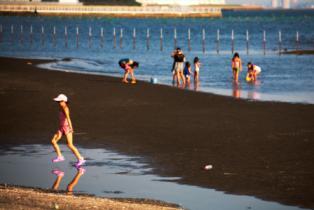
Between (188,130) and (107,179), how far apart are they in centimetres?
735

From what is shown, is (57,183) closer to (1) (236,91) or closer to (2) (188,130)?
(2) (188,130)

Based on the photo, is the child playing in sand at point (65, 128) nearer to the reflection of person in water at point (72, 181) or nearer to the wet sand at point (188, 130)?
the reflection of person in water at point (72, 181)

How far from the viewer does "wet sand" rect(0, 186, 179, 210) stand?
15.5 meters

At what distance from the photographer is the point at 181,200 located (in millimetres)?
18000

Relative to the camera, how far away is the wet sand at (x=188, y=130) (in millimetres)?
20297

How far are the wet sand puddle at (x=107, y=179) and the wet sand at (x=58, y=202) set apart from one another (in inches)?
36.8

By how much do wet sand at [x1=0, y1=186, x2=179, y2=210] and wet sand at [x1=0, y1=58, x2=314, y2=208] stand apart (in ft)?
8.92

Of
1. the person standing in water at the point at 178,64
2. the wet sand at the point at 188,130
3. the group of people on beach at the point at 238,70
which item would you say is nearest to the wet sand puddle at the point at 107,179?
the wet sand at the point at 188,130

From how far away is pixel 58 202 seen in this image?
16109 mm

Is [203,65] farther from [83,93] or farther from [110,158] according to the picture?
[110,158]

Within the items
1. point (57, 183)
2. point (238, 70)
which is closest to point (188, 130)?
point (57, 183)

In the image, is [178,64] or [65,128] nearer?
[65,128]

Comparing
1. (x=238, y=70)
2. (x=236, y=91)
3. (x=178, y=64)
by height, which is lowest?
(x=236, y=91)

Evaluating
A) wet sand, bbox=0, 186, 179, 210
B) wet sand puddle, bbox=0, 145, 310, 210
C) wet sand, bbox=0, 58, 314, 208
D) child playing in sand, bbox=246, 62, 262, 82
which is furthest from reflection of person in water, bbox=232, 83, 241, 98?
wet sand, bbox=0, 186, 179, 210
